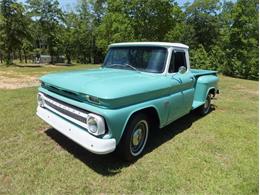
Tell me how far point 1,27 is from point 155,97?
30.9 meters

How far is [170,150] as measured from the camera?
435cm

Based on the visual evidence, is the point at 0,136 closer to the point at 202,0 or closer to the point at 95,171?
the point at 95,171

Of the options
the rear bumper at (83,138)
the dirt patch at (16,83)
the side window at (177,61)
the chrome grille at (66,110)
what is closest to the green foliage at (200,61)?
the dirt patch at (16,83)

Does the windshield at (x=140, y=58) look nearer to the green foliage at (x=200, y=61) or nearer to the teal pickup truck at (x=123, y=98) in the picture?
the teal pickup truck at (x=123, y=98)

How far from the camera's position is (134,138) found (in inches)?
152

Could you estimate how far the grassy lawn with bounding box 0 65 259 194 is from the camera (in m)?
3.22

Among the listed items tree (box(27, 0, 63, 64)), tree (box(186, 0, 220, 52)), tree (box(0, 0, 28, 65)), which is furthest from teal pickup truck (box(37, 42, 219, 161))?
tree (box(27, 0, 63, 64))

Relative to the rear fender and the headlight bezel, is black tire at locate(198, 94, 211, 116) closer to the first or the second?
the rear fender

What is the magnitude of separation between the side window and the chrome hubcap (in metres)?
1.31

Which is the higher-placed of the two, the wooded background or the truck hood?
the wooded background

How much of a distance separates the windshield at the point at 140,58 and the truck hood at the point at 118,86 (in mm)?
223

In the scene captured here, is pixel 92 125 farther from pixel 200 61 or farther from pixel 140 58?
pixel 200 61

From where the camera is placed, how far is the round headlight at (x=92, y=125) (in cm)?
319

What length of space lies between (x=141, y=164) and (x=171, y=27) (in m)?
26.5
